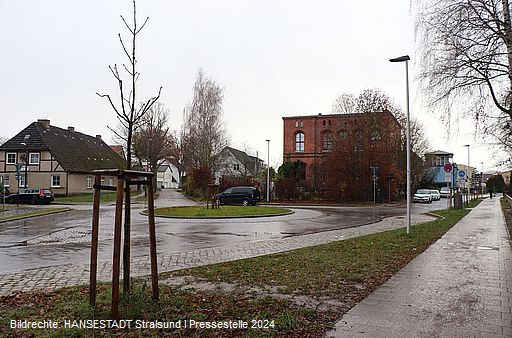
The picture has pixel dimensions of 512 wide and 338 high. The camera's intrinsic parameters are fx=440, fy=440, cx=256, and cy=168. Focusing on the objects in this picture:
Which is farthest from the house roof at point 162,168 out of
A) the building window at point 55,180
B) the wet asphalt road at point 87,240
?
the wet asphalt road at point 87,240

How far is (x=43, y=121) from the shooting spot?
55.7 metres

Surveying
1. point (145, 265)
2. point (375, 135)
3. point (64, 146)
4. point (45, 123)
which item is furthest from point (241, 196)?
point (45, 123)

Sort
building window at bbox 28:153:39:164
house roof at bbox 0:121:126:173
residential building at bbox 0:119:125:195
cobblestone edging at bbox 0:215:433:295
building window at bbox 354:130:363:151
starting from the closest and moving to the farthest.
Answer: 1. cobblestone edging at bbox 0:215:433:295
2. building window at bbox 354:130:363:151
3. residential building at bbox 0:119:125:195
4. building window at bbox 28:153:39:164
5. house roof at bbox 0:121:126:173

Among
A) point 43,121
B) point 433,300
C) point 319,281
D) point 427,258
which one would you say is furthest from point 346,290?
point 43,121

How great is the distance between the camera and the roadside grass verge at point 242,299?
500cm

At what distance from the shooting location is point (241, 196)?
38.0 metres

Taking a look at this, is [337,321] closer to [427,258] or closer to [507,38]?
[427,258]

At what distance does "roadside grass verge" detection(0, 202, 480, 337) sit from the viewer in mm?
4996

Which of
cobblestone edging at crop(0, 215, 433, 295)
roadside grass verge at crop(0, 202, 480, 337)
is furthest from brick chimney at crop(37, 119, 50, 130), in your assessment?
roadside grass verge at crop(0, 202, 480, 337)

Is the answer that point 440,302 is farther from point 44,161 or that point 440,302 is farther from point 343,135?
point 44,161

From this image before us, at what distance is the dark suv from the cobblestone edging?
23.1 meters

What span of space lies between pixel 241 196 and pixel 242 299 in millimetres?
31662

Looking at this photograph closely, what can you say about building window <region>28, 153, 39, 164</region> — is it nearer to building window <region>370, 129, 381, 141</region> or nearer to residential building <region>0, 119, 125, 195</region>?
residential building <region>0, 119, 125, 195</region>

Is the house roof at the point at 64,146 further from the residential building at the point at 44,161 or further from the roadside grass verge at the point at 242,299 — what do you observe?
the roadside grass verge at the point at 242,299
